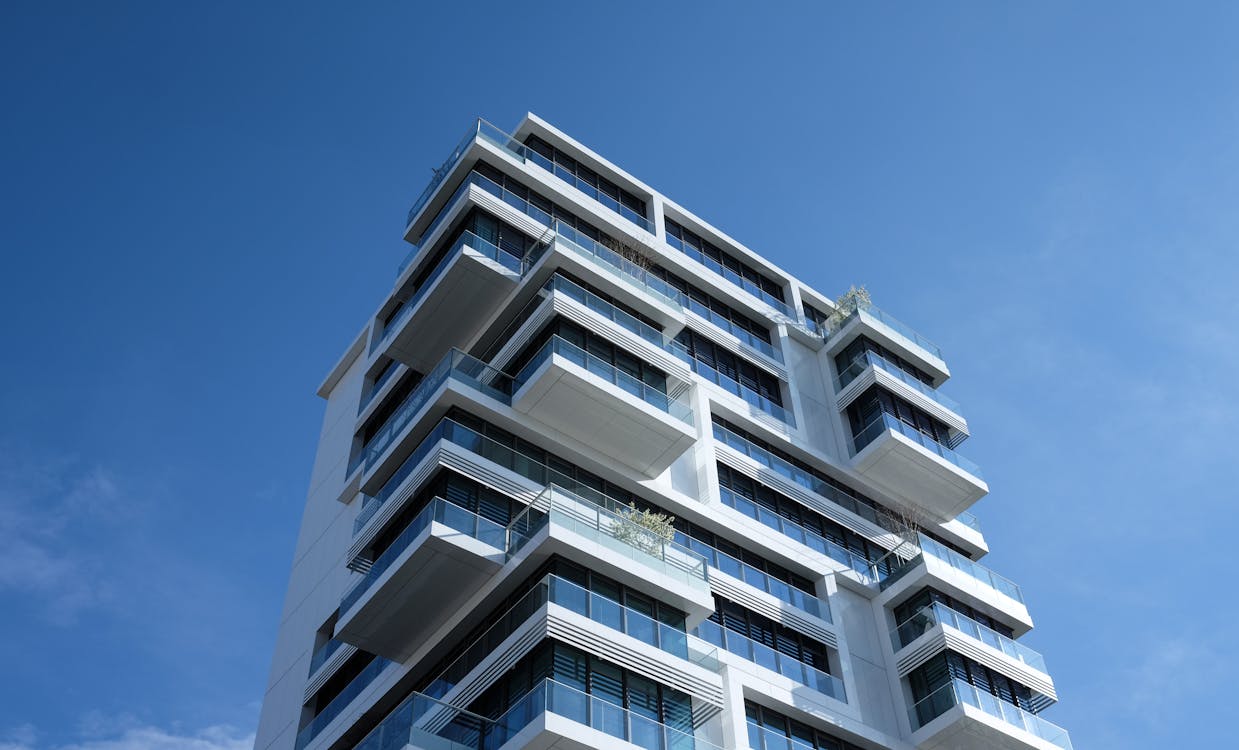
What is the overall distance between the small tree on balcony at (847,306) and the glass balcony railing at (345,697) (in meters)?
19.6

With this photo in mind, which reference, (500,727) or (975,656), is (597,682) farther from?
(975,656)

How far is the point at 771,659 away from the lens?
101ft

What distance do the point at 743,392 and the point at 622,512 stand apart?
9.17 metres

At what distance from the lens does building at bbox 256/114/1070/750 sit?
26.4 meters

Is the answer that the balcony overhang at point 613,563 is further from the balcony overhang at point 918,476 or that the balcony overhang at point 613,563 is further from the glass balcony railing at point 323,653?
the balcony overhang at point 918,476

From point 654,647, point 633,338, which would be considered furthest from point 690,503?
point 654,647

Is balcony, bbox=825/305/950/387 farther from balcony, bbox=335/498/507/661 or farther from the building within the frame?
balcony, bbox=335/498/507/661

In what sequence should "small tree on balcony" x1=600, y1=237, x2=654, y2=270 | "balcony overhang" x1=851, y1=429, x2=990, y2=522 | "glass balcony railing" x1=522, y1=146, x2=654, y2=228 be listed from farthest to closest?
"glass balcony railing" x1=522, y1=146, x2=654, y2=228
"small tree on balcony" x1=600, y1=237, x2=654, y2=270
"balcony overhang" x1=851, y1=429, x2=990, y2=522

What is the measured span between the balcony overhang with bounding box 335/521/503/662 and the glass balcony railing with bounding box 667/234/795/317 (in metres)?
17.0

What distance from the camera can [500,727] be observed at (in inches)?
944

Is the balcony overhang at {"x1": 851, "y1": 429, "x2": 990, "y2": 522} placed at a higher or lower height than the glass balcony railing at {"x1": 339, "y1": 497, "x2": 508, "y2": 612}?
higher

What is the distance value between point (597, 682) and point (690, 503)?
28.4ft

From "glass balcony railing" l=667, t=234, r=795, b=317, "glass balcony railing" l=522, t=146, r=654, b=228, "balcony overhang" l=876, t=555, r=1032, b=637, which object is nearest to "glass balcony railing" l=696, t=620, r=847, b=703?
"balcony overhang" l=876, t=555, r=1032, b=637

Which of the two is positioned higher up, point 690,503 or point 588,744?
point 690,503
